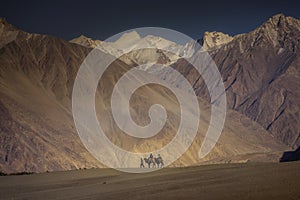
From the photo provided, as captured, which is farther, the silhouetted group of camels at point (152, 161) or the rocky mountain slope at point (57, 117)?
the rocky mountain slope at point (57, 117)

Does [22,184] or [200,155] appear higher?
[22,184]

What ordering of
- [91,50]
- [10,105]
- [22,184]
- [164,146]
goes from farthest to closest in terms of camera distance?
[91,50], [164,146], [10,105], [22,184]

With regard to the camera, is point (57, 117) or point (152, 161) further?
point (57, 117)

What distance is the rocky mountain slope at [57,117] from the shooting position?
343ft

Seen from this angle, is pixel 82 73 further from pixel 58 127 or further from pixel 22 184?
pixel 22 184

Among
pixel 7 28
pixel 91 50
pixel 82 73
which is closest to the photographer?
pixel 82 73

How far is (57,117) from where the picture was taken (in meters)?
121

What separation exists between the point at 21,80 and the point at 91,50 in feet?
163

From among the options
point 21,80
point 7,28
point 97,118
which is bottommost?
point 97,118

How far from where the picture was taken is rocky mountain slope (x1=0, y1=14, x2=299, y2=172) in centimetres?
10450

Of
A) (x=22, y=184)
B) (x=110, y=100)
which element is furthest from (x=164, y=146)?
(x=22, y=184)

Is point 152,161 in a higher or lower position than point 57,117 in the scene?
lower

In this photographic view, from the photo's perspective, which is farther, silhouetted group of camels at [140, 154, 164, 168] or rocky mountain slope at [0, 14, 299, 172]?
rocky mountain slope at [0, 14, 299, 172]

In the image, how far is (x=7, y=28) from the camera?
16925cm
